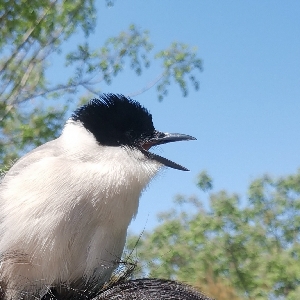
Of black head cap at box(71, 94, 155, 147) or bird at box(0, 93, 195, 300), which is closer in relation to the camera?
bird at box(0, 93, 195, 300)

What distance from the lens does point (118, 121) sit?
187 centimetres

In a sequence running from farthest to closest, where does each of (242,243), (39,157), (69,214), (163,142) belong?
(242,243), (163,142), (39,157), (69,214)

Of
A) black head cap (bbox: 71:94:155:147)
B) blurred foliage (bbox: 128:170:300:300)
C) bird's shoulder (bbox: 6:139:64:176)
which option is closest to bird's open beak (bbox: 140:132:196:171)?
black head cap (bbox: 71:94:155:147)

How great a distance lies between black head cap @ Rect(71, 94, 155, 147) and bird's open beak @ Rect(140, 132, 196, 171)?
0.10 feet

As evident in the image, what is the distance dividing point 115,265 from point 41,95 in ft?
18.9

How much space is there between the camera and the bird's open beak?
1.86 metres

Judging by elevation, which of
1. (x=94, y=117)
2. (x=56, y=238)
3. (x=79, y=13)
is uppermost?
(x=79, y=13)

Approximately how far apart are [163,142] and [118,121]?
0.23 meters

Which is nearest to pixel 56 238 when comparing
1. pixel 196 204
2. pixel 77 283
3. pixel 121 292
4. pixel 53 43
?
pixel 77 283

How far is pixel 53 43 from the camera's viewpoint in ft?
21.7

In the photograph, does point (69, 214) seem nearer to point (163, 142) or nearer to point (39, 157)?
point (39, 157)

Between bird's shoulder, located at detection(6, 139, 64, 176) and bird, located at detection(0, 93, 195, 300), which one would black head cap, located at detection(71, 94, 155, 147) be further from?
bird's shoulder, located at detection(6, 139, 64, 176)

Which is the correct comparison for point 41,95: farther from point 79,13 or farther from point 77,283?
point 77,283

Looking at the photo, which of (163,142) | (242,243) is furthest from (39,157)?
(242,243)
